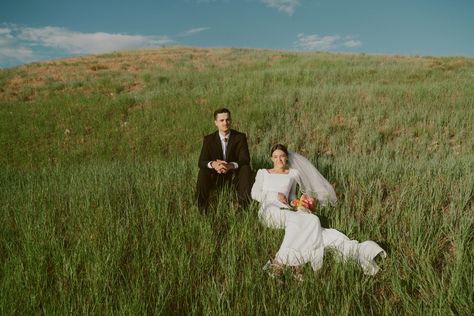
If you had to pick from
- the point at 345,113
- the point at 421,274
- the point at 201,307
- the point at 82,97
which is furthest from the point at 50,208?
the point at 82,97

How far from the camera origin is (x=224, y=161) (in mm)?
5105

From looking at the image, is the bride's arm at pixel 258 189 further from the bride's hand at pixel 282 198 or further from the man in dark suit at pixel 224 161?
the bride's hand at pixel 282 198

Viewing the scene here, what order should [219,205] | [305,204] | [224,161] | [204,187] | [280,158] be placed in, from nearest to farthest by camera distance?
[305,204]
[219,205]
[280,158]
[204,187]
[224,161]

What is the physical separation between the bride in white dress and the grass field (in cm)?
14

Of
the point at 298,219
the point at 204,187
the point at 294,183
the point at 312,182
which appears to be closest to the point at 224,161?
the point at 204,187

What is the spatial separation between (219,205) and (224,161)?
0.94 m

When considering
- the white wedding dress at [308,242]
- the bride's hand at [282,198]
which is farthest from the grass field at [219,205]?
the bride's hand at [282,198]

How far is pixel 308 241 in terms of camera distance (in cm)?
344

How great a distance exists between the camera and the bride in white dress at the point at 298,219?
10.4 ft

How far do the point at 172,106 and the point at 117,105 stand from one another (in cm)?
186

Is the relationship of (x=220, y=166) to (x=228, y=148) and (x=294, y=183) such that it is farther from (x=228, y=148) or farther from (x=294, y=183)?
(x=294, y=183)

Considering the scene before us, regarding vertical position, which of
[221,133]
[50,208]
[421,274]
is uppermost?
[221,133]

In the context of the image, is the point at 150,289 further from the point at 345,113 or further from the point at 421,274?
the point at 345,113

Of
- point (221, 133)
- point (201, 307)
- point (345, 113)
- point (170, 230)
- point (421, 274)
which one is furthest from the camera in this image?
point (345, 113)
